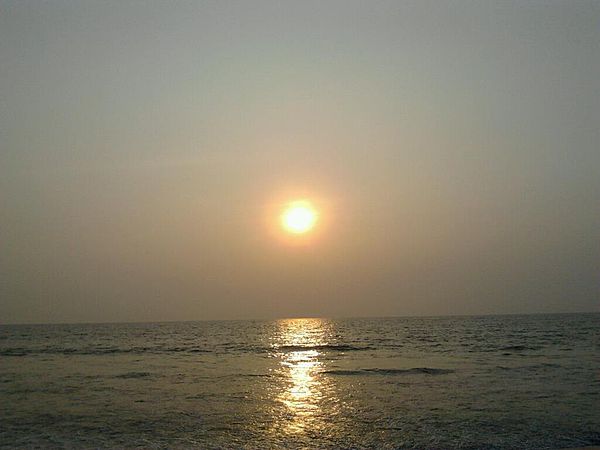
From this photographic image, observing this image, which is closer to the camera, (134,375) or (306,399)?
(306,399)

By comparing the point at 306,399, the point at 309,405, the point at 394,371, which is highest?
the point at 394,371

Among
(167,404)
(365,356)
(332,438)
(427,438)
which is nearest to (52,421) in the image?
(167,404)

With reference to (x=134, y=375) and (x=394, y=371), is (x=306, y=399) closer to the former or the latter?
(x=394, y=371)

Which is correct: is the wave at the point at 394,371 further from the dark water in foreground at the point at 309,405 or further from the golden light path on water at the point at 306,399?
the golden light path on water at the point at 306,399

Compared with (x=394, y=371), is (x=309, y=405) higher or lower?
lower

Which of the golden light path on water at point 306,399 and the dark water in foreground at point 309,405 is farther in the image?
the golden light path on water at point 306,399

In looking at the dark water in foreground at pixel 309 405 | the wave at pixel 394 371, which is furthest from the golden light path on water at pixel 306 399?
the wave at pixel 394 371

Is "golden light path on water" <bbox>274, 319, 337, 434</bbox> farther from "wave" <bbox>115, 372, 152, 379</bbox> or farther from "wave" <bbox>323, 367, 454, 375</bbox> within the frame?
"wave" <bbox>115, 372, 152, 379</bbox>

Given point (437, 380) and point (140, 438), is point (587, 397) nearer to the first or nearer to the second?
point (437, 380)

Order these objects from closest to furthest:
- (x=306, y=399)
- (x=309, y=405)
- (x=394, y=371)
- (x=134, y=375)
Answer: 1. (x=309, y=405)
2. (x=306, y=399)
3. (x=134, y=375)
4. (x=394, y=371)

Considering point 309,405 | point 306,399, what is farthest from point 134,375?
point 309,405

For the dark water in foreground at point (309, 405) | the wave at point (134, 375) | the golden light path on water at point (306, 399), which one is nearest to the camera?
the dark water in foreground at point (309, 405)

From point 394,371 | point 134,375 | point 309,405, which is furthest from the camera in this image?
point 394,371

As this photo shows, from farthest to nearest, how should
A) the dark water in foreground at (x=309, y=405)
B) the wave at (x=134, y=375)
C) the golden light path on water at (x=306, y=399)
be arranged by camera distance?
the wave at (x=134, y=375)
the golden light path on water at (x=306, y=399)
the dark water in foreground at (x=309, y=405)
